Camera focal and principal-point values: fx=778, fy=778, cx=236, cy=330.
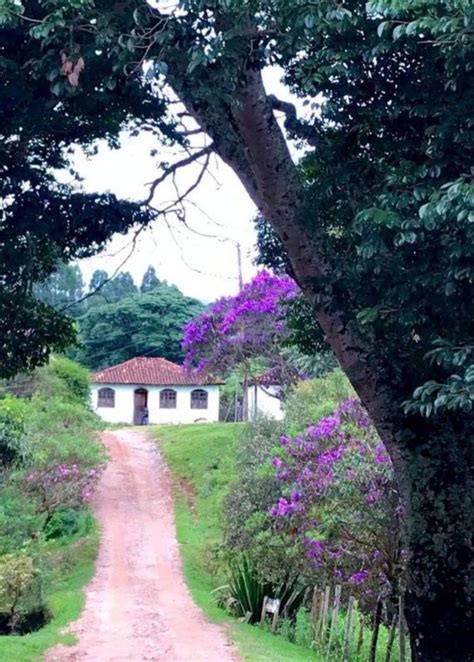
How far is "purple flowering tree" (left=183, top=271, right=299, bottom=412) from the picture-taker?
21625 mm

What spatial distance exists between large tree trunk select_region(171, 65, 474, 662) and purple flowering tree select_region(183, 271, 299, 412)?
13746 millimetres

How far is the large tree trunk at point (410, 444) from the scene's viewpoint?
614 centimetres

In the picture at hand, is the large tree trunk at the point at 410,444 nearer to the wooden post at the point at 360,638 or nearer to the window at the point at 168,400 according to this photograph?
the wooden post at the point at 360,638

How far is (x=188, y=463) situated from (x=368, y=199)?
20522mm

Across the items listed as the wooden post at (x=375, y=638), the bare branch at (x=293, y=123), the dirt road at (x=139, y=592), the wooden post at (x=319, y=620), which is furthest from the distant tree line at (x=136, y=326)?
the bare branch at (x=293, y=123)

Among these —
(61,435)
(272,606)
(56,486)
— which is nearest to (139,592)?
(272,606)

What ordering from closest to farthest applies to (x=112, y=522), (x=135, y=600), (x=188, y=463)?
(x=135, y=600), (x=112, y=522), (x=188, y=463)

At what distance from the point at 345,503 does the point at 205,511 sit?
1043cm

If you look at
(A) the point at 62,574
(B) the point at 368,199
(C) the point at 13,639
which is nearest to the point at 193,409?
(A) the point at 62,574

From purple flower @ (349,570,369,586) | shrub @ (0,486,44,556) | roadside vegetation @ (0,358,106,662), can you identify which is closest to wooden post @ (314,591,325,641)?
purple flower @ (349,570,369,586)

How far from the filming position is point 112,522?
747 inches

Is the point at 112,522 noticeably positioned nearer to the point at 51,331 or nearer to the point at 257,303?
the point at 257,303

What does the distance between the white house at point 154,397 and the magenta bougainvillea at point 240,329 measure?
1395 cm

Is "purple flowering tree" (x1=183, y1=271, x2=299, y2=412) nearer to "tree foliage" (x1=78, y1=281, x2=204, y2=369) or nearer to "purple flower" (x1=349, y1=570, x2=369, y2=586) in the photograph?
"purple flower" (x1=349, y1=570, x2=369, y2=586)
